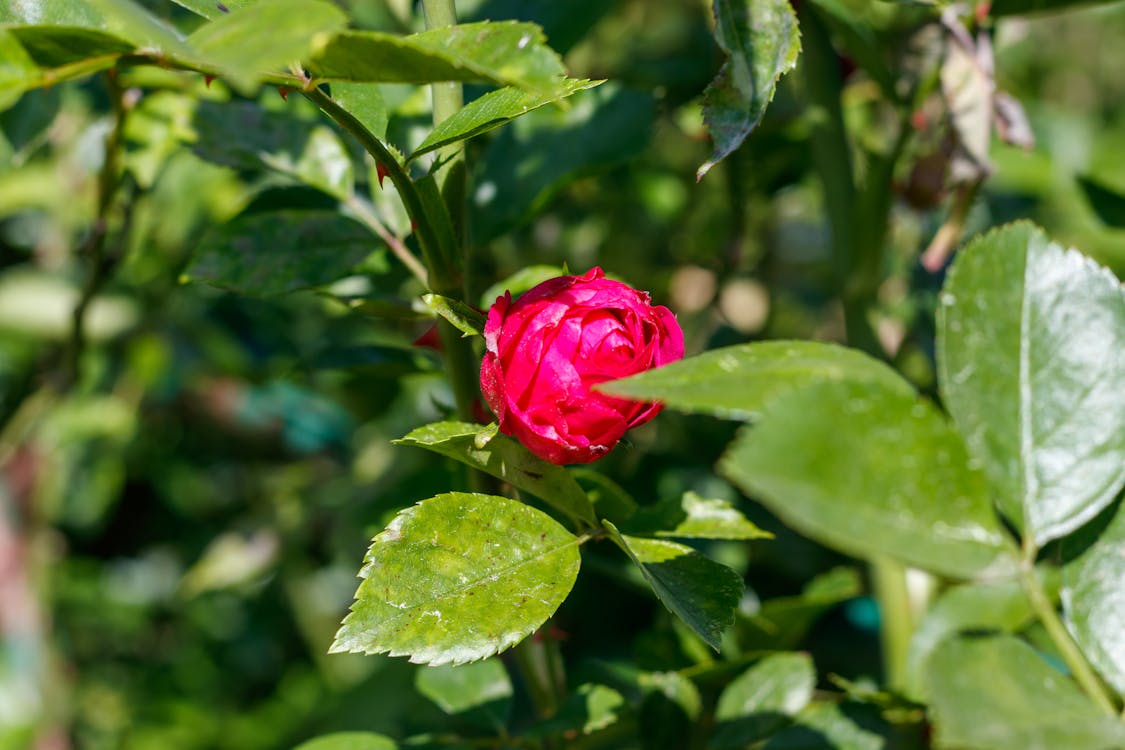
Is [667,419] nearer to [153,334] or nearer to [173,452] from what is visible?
[153,334]

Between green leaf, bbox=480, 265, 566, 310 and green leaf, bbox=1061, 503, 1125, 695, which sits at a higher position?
green leaf, bbox=480, 265, 566, 310

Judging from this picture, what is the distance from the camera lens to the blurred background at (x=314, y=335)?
87 centimetres

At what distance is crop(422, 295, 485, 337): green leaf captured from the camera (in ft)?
1.83

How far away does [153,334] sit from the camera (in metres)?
1.71

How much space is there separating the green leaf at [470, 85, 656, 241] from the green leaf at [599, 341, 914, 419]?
0.38 meters

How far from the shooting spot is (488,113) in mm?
537

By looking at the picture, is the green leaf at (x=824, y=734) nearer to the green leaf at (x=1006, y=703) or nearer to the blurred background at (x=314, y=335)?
the blurred background at (x=314, y=335)

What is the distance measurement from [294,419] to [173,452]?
0.52m

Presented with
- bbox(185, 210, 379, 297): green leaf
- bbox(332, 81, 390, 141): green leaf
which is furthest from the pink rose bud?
bbox(185, 210, 379, 297): green leaf

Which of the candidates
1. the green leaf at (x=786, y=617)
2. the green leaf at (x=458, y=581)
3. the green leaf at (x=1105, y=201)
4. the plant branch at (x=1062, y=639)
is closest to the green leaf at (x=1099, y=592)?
the plant branch at (x=1062, y=639)

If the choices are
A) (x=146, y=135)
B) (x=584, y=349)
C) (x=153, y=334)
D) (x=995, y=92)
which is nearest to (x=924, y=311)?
(x=995, y=92)

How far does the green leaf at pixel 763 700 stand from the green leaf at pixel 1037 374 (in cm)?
34

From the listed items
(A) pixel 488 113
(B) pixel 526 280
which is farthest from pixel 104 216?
(A) pixel 488 113

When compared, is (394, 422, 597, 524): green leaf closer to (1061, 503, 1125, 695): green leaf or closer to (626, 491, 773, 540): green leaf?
(626, 491, 773, 540): green leaf
